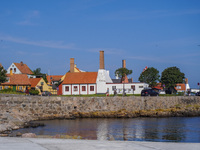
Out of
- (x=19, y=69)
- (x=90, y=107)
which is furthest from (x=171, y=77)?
(x=90, y=107)

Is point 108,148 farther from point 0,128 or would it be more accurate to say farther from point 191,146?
point 0,128

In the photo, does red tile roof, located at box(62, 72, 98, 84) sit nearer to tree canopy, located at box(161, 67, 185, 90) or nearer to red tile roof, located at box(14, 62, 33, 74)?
tree canopy, located at box(161, 67, 185, 90)

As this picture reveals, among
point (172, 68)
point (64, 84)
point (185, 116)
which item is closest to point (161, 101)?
point (185, 116)

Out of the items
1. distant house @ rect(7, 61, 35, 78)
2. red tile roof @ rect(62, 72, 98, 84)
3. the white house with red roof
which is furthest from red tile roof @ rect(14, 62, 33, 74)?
the white house with red roof

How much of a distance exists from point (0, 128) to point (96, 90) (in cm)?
5392

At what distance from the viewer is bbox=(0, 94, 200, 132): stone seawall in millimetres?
Answer: 38444

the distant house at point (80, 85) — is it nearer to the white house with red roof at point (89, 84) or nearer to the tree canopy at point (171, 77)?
the white house with red roof at point (89, 84)

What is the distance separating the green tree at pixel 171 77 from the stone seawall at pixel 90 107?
4172cm

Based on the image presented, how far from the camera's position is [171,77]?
97562mm

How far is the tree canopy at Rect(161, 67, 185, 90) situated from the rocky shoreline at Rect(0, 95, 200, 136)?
42077mm

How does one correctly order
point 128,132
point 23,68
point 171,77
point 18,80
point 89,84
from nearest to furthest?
point 128,132 < point 89,84 < point 18,80 < point 171,77 < point 23,68

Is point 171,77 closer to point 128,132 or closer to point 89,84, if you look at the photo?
point 89,84

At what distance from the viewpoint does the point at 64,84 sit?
265ft

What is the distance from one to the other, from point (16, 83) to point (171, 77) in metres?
46.8
